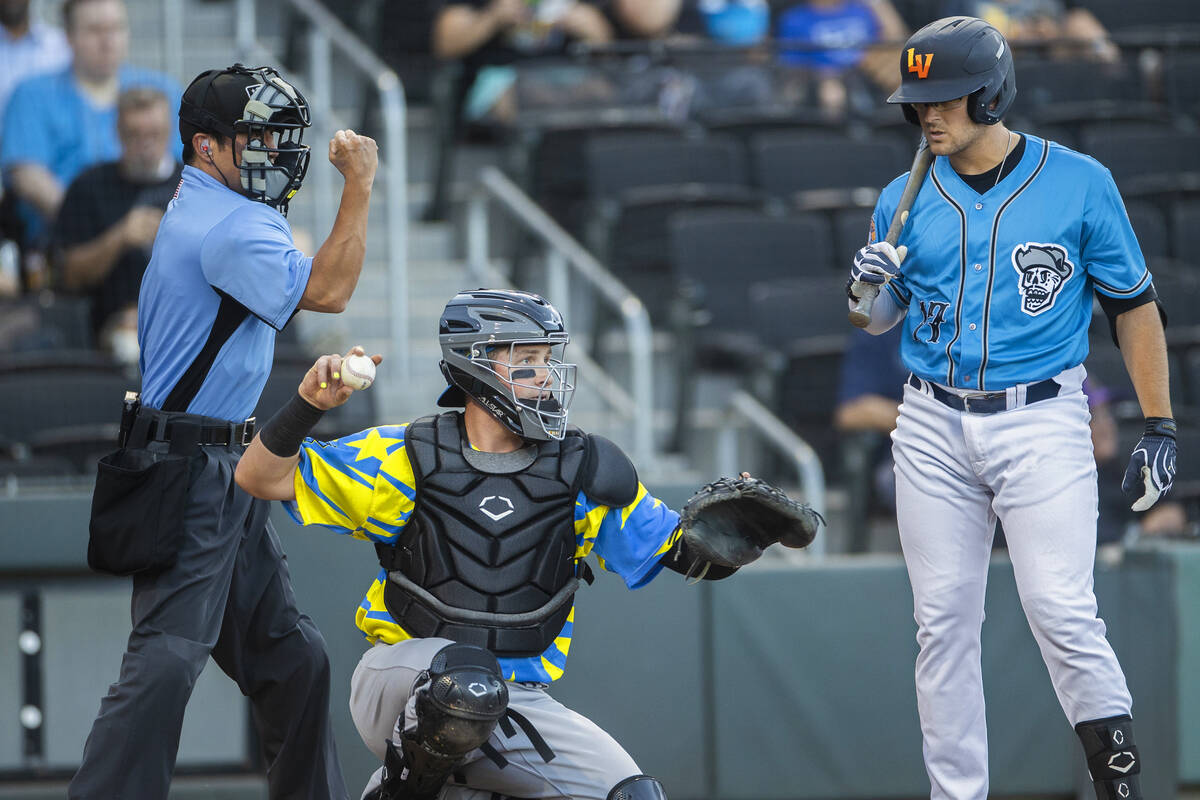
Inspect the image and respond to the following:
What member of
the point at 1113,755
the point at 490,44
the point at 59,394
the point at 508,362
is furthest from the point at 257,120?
the point at 490,44

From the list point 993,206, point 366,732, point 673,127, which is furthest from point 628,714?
point 673,127

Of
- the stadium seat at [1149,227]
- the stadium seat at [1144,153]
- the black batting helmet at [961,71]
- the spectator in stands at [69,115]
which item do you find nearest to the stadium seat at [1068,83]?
the stadium seat at [1144,153]

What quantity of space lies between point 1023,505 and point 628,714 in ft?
7.91

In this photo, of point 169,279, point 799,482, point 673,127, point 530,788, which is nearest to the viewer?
point 530,788

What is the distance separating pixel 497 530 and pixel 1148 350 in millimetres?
1627

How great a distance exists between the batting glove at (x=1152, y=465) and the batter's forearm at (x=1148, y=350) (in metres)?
0.06

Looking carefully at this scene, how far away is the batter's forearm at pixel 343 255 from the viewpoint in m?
3.82

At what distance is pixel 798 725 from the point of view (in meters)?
5.95

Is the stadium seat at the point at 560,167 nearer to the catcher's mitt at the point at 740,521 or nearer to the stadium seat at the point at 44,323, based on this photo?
the stadium seat at the point at 44,323

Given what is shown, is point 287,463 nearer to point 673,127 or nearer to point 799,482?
point 799,482

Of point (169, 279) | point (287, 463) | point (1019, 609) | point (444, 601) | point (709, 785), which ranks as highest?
point (169, 279)

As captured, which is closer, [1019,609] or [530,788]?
[530,788]

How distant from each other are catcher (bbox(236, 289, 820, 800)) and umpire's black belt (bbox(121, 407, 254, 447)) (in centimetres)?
30

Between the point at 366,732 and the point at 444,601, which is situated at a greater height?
the point at 444,601
